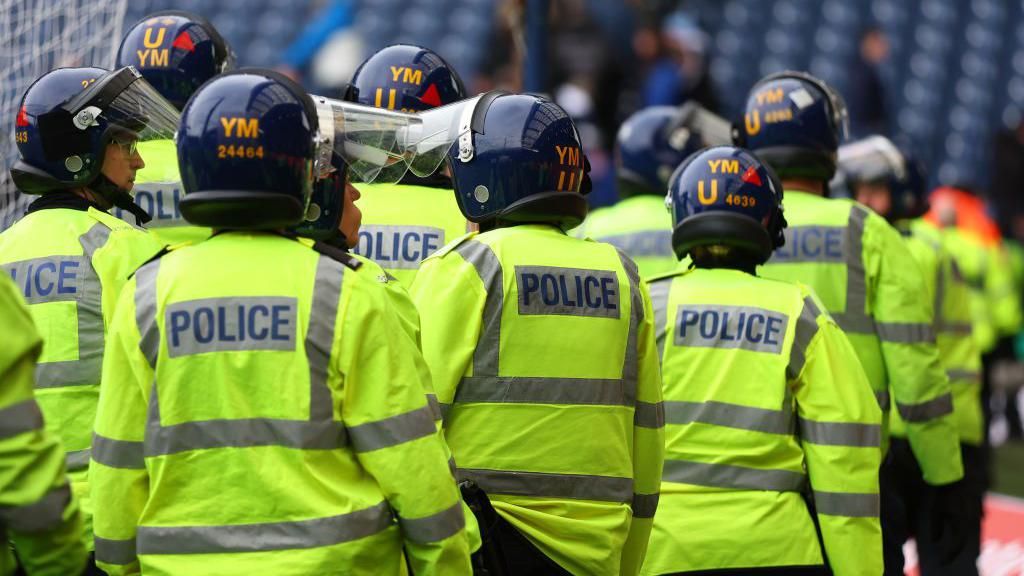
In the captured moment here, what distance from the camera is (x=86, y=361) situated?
14.8 feet

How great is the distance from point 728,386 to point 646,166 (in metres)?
3.27

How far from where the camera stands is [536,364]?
4.39 metres

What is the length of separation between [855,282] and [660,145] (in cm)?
213

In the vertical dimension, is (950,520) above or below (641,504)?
below

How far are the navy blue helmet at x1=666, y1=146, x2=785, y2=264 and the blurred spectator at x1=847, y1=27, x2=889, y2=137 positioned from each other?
39.2 feet

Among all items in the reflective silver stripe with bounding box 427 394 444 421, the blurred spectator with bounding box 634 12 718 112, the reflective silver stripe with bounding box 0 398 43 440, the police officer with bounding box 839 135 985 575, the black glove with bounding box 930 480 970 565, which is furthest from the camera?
the blurred spectator with bounding box 634 12 718 112

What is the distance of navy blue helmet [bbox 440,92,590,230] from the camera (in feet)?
14.9

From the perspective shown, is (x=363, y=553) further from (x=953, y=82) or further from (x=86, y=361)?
(x=953, y=82)

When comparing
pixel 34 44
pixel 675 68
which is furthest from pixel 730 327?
pixel 675 68

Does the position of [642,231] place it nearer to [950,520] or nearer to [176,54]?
[950,520]

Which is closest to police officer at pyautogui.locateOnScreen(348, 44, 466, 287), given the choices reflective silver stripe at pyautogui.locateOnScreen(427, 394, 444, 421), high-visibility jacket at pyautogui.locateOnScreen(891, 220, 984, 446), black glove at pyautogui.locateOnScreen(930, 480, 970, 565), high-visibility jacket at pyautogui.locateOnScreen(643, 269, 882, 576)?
high-visibility jacket at pyautogui.locateOnScreen(643, 269, 882, 576)

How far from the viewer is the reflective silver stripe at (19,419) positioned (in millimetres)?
3195

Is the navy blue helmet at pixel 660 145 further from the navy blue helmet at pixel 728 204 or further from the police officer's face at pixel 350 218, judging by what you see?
the police officer's face at pixel 350 218

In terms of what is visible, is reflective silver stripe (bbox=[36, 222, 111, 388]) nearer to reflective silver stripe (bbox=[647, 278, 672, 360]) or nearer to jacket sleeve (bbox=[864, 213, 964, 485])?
reflective silver stripe (bbox=[647, 278, 672, 360])
